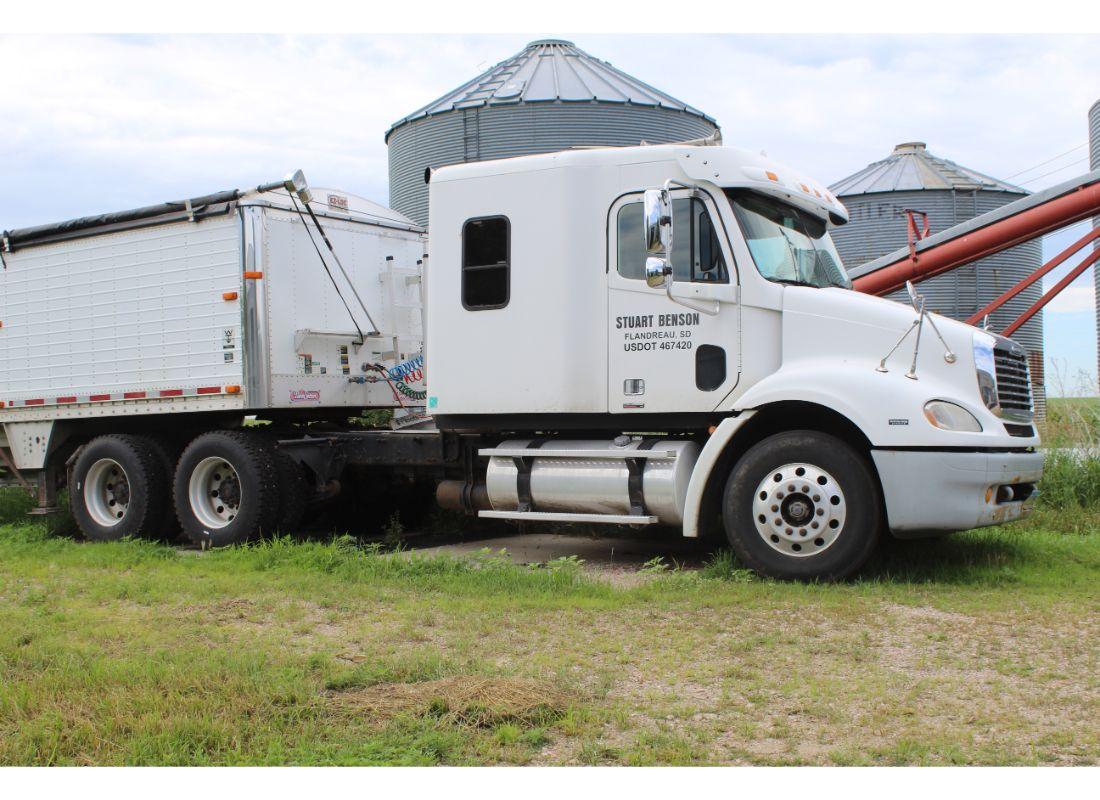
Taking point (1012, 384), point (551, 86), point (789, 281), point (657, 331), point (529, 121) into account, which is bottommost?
point (1012, 384)

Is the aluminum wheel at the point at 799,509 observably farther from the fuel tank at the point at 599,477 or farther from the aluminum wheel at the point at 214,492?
the aluminum wheel at the point at 214,492

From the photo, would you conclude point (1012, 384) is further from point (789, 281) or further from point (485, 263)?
point (485, 263)

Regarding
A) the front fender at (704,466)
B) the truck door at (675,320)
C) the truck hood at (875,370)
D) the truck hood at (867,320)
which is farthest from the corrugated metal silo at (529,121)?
the front fender at (704,466)

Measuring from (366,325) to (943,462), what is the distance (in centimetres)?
Answer: 583

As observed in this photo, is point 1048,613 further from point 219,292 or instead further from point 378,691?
point 219,292

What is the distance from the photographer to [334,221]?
10.6m

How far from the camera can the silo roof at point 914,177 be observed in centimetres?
2234

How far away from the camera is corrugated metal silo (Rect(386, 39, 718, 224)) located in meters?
19.3

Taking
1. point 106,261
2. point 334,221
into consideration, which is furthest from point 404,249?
point 106,261

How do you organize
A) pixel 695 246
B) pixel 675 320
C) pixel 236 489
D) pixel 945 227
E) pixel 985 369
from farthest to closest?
pixel 945 227
pixel 236 489
pixel 675 320
pixel 695 246
pixel 985 369

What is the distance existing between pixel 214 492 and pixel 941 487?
21.7ft

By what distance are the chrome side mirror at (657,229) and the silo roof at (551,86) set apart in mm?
12328

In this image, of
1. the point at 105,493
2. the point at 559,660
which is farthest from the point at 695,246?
the point at 105,493

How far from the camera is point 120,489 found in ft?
36.1
